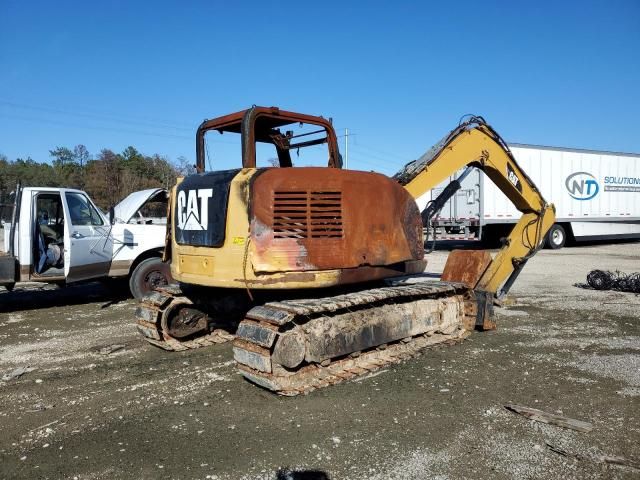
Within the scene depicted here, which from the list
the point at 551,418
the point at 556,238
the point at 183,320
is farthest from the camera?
the point at 556,238

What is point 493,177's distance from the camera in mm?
7859

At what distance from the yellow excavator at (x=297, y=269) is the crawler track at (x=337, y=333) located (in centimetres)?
1

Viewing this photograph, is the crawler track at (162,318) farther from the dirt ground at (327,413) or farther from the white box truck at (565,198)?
the white box truck at (565,198)

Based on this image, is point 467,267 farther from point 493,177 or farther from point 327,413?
point 327,413

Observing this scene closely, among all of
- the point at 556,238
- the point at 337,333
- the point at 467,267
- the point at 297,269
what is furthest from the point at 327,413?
the point at 556,238

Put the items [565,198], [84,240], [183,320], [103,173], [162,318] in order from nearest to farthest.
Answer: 1. [162,318]
2. [183,320]
3. [84,240]
4. [565,198]
5. [103,173]

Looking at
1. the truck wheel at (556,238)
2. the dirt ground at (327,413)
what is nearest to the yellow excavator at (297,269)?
the dirt ground at (327,413)

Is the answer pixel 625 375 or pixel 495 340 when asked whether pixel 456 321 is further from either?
pixel 625 375

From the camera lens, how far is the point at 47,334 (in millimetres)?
7367

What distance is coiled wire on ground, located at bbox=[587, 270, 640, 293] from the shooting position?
10.0 m

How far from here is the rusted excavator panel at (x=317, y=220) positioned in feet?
15.8

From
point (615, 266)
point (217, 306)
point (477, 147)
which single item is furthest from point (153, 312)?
point (615, 266)

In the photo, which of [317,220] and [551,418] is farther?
[317,220]

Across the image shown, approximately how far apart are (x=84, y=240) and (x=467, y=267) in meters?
6.43
